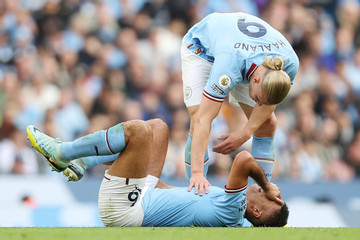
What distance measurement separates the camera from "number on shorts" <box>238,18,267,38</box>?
5.62 metres

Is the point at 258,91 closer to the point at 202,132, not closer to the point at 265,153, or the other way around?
the point at 202,132

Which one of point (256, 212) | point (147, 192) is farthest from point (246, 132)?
point (147, 192)

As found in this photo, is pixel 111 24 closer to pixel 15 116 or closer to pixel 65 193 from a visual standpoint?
pixel 15 116

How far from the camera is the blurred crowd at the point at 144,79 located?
9.08 meters

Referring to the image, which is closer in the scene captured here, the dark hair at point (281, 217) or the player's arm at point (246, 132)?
the dark hair at point (281, 217)

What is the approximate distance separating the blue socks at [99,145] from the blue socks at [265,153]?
5.51 feet

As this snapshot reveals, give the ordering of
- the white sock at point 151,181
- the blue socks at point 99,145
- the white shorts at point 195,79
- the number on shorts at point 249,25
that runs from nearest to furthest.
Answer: the blue socks at point 99,145
the white sock at point 151,181
the number on shorts at point 249,25
the white shorts at point 195,79

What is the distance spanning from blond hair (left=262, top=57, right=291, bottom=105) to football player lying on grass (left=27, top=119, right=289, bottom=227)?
561 millimetres

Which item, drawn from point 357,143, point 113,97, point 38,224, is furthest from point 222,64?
point 357,143

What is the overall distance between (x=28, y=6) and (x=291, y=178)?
15.7ft

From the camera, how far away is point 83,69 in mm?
9719
